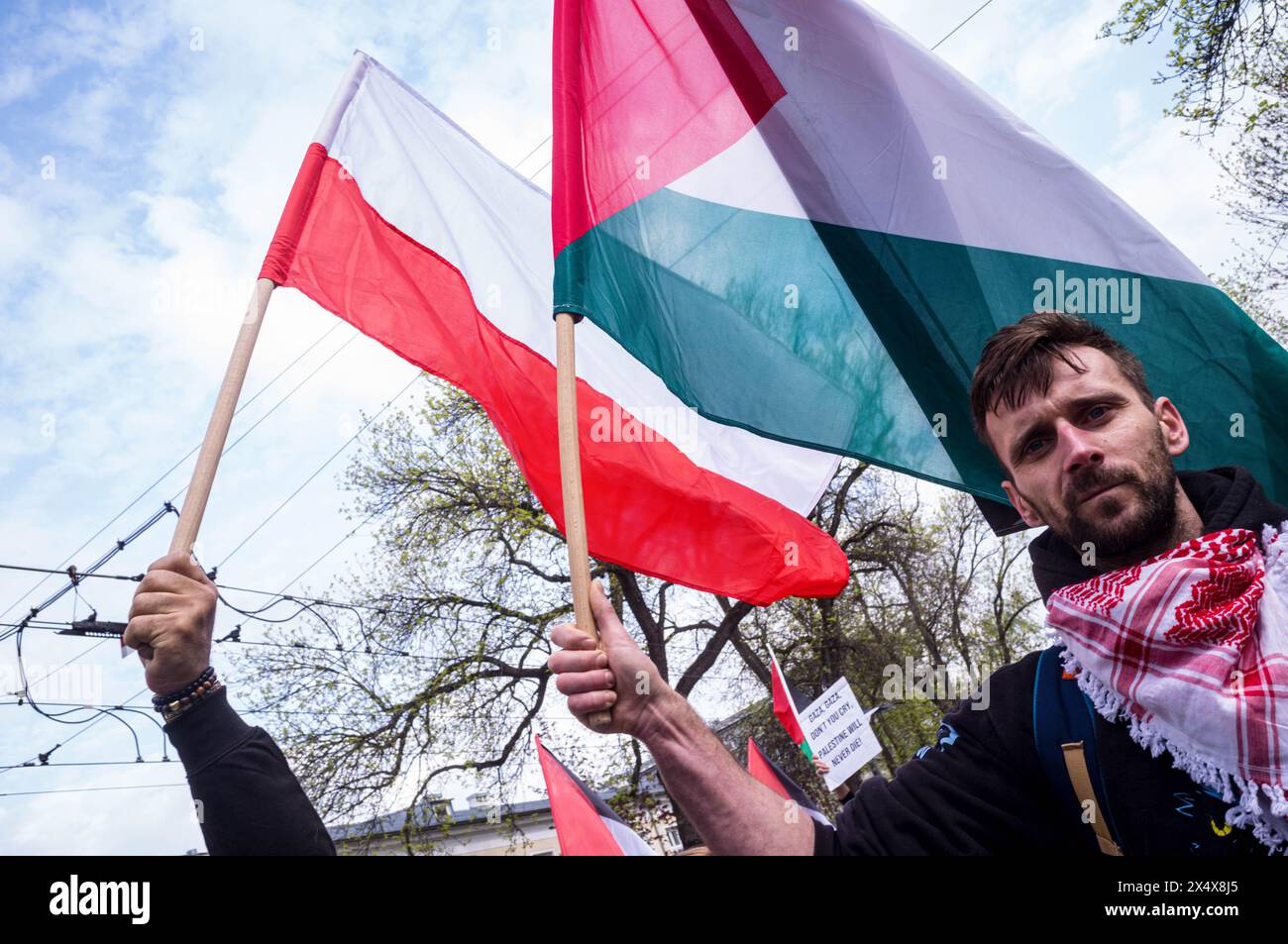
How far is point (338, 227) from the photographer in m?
3.61

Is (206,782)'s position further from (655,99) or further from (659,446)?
(655,99)

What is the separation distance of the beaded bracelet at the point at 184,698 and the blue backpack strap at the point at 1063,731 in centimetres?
165

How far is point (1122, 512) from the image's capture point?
6.97 feet

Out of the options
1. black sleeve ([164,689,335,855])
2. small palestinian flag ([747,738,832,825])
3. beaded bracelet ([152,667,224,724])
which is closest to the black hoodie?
black sleeve ([164,689,335,855])

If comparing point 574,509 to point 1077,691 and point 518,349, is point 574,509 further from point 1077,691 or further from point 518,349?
point 518,349

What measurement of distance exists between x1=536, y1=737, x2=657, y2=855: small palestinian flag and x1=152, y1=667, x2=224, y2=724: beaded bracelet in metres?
3.46

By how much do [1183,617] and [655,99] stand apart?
2.48 meters

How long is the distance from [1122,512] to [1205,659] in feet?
1.39

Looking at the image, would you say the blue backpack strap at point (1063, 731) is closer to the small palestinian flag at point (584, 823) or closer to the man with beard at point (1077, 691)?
the man with beard at point (1077, 691)

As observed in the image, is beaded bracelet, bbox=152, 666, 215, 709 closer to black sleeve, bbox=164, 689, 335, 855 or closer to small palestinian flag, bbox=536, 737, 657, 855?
black sleeve, bbox=164, 689, 335, 855

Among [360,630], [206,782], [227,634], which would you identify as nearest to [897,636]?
[360,630]

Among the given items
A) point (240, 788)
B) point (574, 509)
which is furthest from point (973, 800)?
point (240, 788)

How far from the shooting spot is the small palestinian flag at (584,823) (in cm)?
491

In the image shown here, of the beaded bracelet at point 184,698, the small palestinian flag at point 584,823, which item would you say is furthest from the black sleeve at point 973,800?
the small palestinian flag at point 584,823
